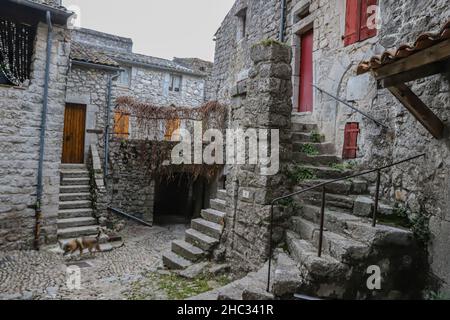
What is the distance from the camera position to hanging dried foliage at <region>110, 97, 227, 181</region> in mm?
10562

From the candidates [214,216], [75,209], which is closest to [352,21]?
[214,216]

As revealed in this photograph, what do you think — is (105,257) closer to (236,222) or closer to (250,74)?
(236,222)

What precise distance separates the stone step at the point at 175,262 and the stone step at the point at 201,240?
35 centimetres

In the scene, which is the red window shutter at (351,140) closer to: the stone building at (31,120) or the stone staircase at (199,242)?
the stone staircase at (199,242)

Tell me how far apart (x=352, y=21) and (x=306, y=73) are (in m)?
1.90

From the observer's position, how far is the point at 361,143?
17.2ft

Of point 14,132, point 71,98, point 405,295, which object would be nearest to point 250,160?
point 405,295

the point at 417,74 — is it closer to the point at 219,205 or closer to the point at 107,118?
the point at 219,205

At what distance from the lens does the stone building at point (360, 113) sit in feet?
11.8

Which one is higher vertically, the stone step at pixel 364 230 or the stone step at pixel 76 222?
the stone step at pixel 364 230

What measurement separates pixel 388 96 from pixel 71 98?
894cm

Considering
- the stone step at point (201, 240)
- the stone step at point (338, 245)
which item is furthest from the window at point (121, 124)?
the stone step at point (338, 245)

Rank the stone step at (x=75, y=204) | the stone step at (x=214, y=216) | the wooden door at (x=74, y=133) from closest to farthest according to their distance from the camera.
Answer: the stone step at (x=214, y=216) < the stone step at (x=75, y=204) < the wooden door at (x=74, y=133)

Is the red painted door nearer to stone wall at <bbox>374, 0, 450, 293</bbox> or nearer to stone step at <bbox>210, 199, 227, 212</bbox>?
stone wall at <bbox>374, 0, 450, 293</bbox>
